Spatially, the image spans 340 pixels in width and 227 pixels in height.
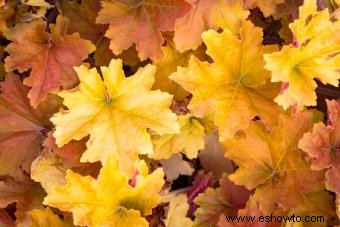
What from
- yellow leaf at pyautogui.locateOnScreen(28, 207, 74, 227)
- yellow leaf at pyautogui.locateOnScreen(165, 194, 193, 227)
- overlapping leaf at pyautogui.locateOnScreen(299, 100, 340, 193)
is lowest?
yellow leaf at pyautogui.locateOnScreen(28, 207, 74, 227)

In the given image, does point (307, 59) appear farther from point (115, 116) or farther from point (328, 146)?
point (115, 116)

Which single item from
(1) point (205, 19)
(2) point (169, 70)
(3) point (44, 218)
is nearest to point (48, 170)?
(3) point (44, 218)

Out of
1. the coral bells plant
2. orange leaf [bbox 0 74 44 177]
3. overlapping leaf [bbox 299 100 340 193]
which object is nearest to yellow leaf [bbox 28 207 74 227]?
the coral bells plant

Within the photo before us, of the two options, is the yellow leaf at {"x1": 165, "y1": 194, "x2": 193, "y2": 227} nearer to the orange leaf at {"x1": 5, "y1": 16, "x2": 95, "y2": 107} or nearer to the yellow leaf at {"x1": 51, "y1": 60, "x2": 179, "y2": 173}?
the yellow leaf at {"x1": 51, "y1": 60, "x2": 179, "y2": 173}

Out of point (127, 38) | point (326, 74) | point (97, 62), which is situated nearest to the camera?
point (326, 74)

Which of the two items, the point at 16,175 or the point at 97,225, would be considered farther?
the point at 16,175

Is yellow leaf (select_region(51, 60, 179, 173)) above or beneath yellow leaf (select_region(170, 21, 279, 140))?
beneath

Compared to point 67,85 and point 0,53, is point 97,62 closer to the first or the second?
point 67,85

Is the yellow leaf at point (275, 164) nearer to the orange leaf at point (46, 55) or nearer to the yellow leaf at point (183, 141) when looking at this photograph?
the yellow leaf at point (183, 141)

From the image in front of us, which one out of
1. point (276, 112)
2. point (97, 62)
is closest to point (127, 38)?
point (97, 62)

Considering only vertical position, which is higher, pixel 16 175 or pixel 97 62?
pixel 97 62
